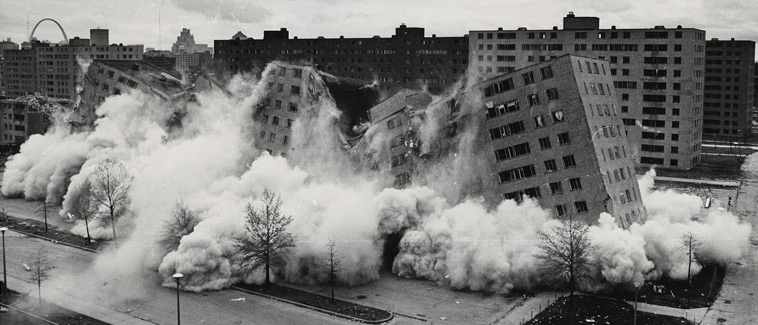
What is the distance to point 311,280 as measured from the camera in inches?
Result: 2089

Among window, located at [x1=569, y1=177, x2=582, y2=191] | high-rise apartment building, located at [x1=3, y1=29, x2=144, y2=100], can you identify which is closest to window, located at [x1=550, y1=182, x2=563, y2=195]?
window, located at [x1=569, y1=177, x2=582, y2=191]

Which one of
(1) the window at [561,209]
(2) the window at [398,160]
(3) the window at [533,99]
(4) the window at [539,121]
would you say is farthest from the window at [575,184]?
(2) the window at [398,160]

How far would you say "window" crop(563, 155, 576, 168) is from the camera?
54438 mm

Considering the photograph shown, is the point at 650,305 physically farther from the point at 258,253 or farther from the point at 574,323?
the point at 258,253

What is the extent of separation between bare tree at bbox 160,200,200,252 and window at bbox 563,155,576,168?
1127 inches

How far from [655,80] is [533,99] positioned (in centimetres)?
5757

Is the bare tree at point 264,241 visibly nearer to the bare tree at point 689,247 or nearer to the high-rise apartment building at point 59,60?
the bare tree at point 689,247

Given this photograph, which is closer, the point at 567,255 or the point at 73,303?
the point at 73,303

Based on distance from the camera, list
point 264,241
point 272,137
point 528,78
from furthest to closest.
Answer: point 272,137
point 528,78
point 264,241

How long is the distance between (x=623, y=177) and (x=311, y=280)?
2528cm

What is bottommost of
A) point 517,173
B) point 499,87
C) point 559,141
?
point 517,173

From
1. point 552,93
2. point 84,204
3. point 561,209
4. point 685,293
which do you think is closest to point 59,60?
point 84,204

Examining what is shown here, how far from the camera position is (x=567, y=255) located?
160 ft

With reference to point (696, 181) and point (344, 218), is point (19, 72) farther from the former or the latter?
point (696, 181)
